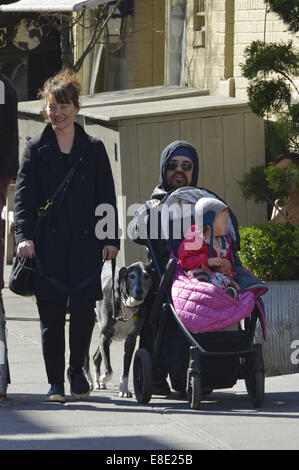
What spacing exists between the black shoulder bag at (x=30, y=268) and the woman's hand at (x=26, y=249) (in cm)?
4

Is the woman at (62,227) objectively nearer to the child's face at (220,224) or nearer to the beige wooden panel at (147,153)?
the child's face at (220,224)

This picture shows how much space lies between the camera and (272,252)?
8.70 m

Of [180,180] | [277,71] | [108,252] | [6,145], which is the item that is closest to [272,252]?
[277,71]

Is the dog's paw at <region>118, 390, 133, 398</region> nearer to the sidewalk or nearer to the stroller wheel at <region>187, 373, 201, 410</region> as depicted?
the sidewalk

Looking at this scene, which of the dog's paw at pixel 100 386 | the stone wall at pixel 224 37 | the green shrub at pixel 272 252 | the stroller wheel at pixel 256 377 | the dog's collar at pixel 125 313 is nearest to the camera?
the stroller wheel at pixel 256 377

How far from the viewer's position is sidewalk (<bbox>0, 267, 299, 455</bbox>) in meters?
5.77

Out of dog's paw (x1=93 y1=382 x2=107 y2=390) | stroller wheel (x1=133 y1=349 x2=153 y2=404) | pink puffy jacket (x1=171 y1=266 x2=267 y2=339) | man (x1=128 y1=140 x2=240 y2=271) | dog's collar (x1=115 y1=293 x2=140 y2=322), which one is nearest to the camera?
pink puffy jacket (x1=171 y1=266 x2=267 y2=339)

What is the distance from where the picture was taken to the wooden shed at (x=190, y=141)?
10984 millimetres

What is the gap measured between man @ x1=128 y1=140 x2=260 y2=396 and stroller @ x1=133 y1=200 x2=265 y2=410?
0.08 meters

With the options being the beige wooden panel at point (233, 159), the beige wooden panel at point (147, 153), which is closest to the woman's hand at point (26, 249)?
the beige wooden panel at point (147, 153)

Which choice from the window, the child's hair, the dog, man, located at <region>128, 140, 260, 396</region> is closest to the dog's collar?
the dog
